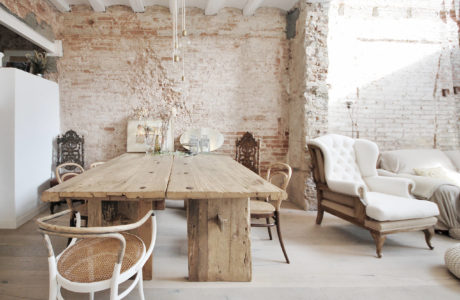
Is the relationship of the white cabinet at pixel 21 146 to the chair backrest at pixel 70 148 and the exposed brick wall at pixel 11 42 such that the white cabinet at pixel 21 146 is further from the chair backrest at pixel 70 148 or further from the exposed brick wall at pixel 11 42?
the exposed brick wall at pixel 11 42

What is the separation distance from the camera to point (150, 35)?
14.2ft

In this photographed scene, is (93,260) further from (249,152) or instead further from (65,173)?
(249,152)

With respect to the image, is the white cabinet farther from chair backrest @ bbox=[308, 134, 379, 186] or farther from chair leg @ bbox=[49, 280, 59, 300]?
chair backrest @ bbox=[308, 134, 379, 186]

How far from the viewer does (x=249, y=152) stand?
12.0ft

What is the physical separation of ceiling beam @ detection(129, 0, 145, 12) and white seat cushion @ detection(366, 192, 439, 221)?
4231mm

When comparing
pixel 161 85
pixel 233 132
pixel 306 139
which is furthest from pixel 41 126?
pixel 306 139

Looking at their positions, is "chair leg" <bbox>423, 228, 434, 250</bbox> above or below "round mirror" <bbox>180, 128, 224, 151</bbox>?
below

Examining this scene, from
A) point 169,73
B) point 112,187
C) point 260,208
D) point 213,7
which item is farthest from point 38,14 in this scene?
point 260,208

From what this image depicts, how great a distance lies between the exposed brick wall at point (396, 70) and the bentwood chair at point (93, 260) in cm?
379

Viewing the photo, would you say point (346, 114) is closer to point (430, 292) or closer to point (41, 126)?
point (430, 292)

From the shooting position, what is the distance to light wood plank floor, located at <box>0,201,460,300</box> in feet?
5.72

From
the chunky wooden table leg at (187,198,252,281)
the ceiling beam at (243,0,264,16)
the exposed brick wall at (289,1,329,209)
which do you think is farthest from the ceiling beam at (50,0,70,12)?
the chunky wooden table leg at (187,198,252,281)

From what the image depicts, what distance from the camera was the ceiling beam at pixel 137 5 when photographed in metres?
4.02

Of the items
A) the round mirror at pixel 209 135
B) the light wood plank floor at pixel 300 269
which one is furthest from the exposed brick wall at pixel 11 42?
the light wood plank floor at pixel 300 269
